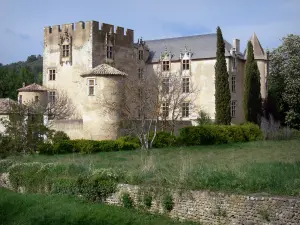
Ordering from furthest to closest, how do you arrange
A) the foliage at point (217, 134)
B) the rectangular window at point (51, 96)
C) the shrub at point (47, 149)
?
the rectangular window at point (51, 96) → the foliage at point (217, 134) → the shrub at point (47, 149)

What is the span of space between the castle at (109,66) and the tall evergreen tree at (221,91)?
406cm

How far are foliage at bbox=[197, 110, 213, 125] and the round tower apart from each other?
982 cm

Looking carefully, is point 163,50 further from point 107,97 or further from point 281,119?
point 107,97

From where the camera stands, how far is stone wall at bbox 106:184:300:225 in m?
10.3

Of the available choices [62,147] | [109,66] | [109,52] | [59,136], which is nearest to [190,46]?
[109,52]

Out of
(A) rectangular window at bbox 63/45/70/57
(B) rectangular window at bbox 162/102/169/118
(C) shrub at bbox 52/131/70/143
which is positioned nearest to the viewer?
(C) shrub at bbox 52/131/70/143

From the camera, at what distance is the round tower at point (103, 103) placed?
32656 mm

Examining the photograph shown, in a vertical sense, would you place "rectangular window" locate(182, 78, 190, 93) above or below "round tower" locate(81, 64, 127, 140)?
above

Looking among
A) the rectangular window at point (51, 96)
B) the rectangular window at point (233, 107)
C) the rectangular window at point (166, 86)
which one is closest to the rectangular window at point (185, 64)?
the rectangular window at point (233, 107)

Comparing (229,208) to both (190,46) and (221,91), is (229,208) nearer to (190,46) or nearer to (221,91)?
(221,91)

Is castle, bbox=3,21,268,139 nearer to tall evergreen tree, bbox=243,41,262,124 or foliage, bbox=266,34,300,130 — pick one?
foliage, bbox=266,34,300,130

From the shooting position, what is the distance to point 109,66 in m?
34.0

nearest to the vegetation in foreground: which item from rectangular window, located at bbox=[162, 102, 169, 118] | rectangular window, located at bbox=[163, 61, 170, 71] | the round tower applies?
the round tower

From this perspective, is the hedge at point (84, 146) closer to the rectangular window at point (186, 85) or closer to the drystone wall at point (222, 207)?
the drystone wall at point (222, 207)
